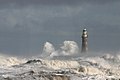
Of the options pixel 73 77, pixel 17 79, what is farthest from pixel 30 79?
pixel 73 77

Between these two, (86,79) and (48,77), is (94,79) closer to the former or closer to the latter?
(86,79)

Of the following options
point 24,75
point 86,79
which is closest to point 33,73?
point 24,75

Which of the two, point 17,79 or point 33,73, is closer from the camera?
point 17,79

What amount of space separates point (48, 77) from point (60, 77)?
5.33 metres

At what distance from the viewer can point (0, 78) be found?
185m

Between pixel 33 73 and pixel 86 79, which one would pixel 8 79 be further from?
pixel 86 79

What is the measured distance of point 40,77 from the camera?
628 feet

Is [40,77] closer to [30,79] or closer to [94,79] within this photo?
[30,79]

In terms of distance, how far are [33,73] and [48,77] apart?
9.76 meters

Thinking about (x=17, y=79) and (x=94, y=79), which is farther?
(x=94, y=79)

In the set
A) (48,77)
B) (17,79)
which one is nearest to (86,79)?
(48,77)

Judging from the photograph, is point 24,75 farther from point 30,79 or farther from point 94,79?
point 94,79

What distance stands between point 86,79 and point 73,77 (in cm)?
570

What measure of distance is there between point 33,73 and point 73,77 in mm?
17248
